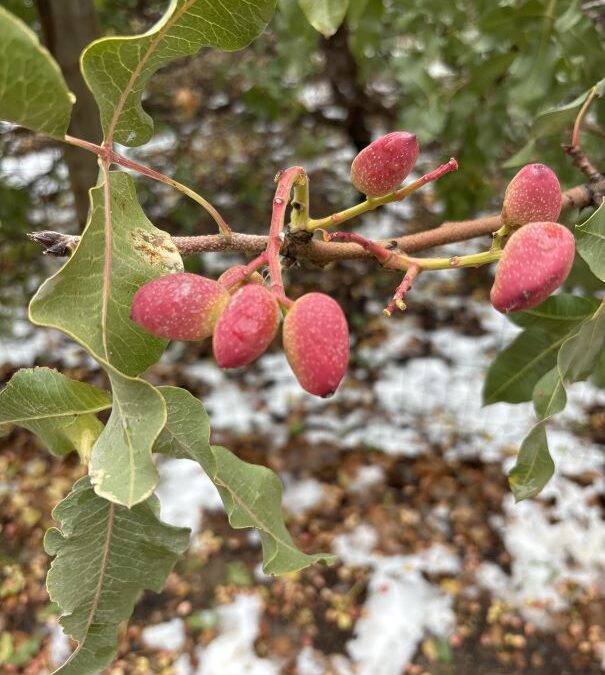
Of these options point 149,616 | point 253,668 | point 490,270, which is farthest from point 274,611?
point 490,270

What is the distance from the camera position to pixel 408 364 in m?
2.63

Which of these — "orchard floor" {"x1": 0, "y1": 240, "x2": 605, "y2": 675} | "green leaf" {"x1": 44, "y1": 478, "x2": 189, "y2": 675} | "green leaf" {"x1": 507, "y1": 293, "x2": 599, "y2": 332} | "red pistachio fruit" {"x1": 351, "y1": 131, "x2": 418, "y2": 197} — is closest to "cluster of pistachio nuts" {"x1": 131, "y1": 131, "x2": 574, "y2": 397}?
"red pistachio fruit" {"x1": 351, "y1": 131, "x2": 418, "y2": 197}

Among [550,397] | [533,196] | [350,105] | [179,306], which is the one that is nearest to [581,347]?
[550,397]

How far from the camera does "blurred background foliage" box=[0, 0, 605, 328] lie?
4.00 feet

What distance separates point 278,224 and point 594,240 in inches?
11.7

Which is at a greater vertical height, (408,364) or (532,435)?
(532,435)

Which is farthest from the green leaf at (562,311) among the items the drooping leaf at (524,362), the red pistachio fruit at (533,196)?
the red pistachio fruit at (533,196)

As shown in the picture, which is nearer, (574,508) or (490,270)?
(574,508)

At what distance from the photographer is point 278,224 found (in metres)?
0.55

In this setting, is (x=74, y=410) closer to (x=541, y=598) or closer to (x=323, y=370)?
(x=323, y=370)

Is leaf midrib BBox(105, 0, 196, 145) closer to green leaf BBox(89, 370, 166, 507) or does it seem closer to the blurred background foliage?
green leaf BBox(89, 370, 166, 507)

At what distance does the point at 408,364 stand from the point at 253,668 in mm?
1260

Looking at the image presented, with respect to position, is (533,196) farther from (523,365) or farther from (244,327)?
(523,365)

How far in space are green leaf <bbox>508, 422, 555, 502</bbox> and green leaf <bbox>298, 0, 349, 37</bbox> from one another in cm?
52
